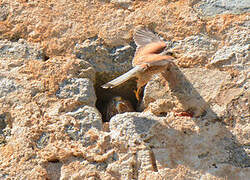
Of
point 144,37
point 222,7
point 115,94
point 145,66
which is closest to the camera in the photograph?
point 145,66

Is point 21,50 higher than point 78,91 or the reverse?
→ higher

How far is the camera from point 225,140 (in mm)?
3051

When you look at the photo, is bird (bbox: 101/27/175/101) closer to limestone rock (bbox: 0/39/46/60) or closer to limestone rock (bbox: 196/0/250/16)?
limestone rock (bbox: 196/0/250/16)

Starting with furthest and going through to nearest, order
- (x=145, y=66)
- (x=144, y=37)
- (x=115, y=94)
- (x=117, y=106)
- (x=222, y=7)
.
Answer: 1. (x=115, y=94)
2. (x=117, y=106)
3. (x=222, y=7)
4. (x=144, y=37)
5. (x=145, y=66)

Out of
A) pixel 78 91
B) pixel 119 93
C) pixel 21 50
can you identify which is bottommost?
pixel 119 93

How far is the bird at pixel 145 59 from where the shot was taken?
325cm

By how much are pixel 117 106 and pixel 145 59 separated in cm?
55

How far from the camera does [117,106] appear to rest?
3.78 meters

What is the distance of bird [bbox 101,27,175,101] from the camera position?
10.7 ft

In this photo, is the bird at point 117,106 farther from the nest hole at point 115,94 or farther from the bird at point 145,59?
the bird at point 145,59

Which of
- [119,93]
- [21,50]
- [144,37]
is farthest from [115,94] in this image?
[21,50]

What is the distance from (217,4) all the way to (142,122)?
43.8 inches

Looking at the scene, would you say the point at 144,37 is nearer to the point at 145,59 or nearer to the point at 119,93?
the point at 145,59

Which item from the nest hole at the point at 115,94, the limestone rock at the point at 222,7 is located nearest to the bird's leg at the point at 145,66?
the nest hole at the point at 115,94
